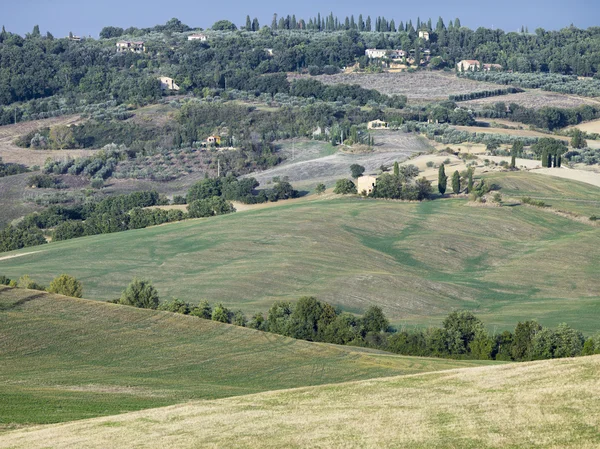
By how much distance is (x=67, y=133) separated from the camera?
18362cm

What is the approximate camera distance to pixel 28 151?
178 metres

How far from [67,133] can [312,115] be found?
1534 inches

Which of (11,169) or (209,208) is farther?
(11,169)

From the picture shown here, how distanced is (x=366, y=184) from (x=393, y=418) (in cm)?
9060

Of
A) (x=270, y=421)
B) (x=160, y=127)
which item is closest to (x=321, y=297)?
(x=270, y=421)

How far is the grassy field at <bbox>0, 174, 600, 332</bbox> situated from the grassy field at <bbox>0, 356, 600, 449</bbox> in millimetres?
34793

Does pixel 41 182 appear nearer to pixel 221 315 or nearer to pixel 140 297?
pixel 140 297

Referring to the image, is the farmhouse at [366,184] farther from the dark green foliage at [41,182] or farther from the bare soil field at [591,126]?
the bare soil field at [591,126]

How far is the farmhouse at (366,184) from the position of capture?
388ft

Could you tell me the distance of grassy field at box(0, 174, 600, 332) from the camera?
76188 millimetres

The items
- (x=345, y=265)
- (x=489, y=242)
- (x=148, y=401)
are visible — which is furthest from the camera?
(x=489, y=242)

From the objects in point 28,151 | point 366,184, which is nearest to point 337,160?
point 366,184

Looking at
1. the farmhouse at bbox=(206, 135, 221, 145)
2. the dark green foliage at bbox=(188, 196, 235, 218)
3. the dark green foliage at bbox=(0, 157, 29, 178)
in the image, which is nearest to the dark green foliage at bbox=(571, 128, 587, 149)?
the farmhouse at bbox=(206, 135, 221, 145)

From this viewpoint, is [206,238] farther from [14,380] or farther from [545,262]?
[14,380]
